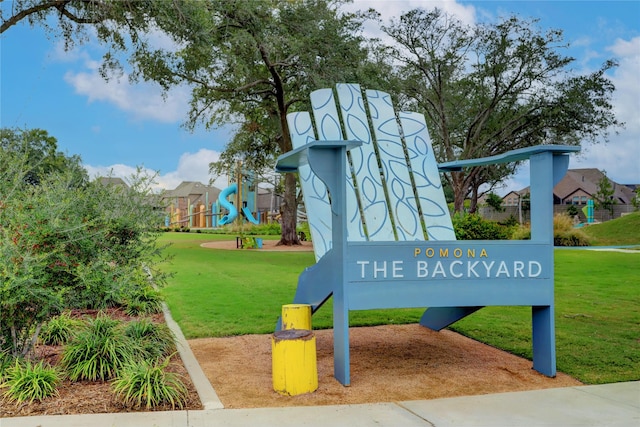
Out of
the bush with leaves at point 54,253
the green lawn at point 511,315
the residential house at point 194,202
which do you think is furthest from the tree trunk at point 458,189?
the residential house at point 194,202

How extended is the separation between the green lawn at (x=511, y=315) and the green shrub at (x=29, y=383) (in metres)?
1.84

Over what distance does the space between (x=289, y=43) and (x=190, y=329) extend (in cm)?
1020

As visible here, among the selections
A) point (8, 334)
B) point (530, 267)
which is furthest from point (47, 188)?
point (530, 267)

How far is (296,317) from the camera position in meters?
4.15

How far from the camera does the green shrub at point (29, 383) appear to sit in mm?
3135

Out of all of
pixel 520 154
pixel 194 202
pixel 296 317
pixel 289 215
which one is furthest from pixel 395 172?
pixel 194 202

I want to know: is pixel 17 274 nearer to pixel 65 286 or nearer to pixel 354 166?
pixel 65 286

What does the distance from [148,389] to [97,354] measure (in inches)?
33.0

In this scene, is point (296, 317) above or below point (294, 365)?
above

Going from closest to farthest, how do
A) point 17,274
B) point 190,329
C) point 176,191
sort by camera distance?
point 17,274
point 190,329
point 176,191

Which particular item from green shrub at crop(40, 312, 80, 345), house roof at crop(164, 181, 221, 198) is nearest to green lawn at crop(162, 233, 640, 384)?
green shrub at crop(40, 312, 80, 345)

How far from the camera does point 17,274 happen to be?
3209 millimetres

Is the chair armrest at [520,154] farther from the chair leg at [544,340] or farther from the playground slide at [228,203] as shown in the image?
the playground slide at [228,203]

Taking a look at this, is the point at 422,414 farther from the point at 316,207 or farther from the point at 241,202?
the point at 241,202
